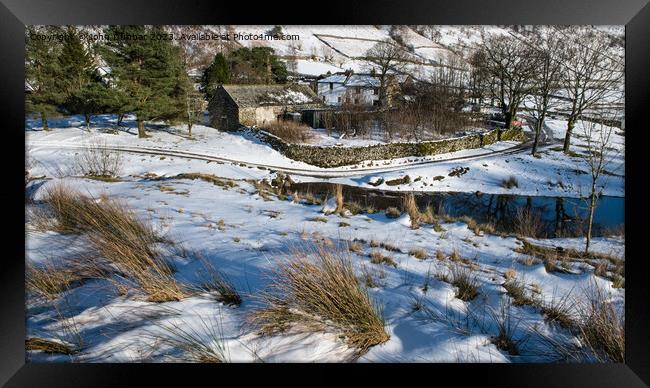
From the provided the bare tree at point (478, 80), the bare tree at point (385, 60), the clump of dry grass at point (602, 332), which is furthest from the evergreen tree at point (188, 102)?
the clump of dry grass at point (602, 332)

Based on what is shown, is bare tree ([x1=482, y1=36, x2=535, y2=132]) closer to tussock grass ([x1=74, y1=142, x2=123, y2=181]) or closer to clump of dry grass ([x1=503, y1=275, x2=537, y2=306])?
clump of dry grass ([x1=503, y1=275, x2=537, y2=306])

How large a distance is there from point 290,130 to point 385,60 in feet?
4.20

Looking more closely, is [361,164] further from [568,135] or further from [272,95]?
[568,135]

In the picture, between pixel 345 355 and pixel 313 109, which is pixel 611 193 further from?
pixel 313 109

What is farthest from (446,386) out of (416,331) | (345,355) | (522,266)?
(522,266)

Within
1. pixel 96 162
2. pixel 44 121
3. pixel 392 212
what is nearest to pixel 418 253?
pixel 392 212

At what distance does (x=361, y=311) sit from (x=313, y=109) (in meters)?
2.47

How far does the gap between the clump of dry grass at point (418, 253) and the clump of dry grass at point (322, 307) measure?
69 centimetres

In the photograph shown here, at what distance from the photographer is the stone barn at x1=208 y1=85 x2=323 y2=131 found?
353 centimetres

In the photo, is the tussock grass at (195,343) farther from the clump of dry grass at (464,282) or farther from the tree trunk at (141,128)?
the tree trunk at (141,128)

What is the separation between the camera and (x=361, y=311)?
2.33 m

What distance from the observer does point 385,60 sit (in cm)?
342

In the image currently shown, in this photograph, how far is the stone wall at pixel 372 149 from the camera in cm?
380
